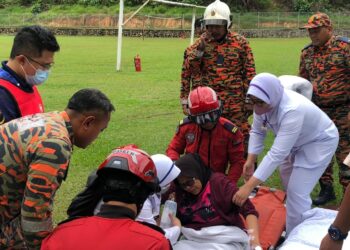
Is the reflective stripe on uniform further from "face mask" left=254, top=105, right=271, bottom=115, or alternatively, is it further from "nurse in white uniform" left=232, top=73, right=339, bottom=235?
"face mask" left=254, top=105, right=271, bottom=115

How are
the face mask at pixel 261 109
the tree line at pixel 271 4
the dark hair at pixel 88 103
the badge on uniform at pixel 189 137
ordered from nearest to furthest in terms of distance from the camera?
the dark hair at pixel 88 103, the face mask at pixel 261 109, the badge on uniform at pixel 189 137, the tree line at pixel 271 4

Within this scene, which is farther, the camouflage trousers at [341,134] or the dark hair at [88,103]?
the camouflage trousers at [341,134]

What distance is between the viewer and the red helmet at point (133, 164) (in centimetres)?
211

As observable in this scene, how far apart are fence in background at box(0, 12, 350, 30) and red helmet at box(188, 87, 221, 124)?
144ft

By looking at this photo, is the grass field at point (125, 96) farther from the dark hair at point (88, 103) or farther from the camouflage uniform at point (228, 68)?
the dark hair at point (88, 103)

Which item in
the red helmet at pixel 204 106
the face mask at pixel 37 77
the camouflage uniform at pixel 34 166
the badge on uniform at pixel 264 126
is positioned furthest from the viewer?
the badge on uniform at pixel 264 126

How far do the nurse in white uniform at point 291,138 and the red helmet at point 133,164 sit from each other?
1.70 metres

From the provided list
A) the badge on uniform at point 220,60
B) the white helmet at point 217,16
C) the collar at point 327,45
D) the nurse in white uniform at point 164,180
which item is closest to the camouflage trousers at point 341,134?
the collar at point 327,45

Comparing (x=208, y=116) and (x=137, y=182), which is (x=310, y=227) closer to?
(x=208, y=116)

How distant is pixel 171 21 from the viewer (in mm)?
49688

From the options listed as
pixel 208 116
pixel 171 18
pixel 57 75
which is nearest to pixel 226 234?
pixel 208 116

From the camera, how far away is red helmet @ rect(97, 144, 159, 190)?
2.11 metres

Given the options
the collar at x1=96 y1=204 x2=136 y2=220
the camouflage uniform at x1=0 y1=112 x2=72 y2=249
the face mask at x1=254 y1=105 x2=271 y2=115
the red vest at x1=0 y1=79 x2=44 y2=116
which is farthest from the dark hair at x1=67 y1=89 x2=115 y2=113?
the face mask at x1=254 y1=105 x2=271 y2=115

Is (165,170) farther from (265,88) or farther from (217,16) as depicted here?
(217,16)
